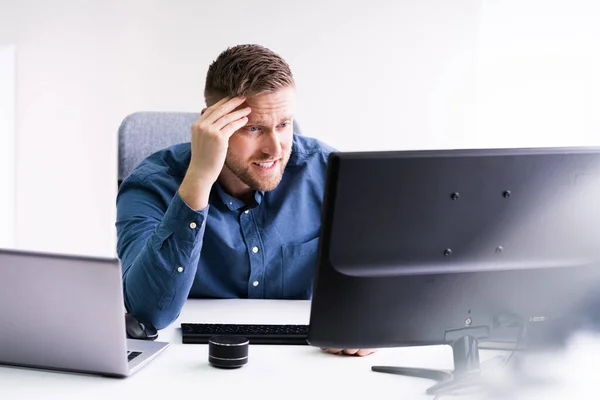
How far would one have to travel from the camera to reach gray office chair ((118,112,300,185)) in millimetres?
2205

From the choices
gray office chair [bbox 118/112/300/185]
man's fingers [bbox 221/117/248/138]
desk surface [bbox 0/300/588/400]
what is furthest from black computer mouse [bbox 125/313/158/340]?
gray office chair [bbox 118/112/300/185]

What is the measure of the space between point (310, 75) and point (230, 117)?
1.82 meters

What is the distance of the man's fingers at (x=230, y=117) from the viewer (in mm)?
1695

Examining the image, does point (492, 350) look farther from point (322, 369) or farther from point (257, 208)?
point (257, 208)

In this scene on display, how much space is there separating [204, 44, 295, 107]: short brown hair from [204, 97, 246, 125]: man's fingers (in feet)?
0.17

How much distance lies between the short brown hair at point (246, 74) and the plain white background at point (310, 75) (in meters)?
1.52

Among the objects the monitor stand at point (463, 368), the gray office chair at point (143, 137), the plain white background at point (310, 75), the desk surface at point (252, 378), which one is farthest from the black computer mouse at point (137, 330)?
the plain white background at point (310, 75)

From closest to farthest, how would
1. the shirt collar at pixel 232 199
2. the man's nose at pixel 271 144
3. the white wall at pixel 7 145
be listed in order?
the man's nose at pixel 271 144 < the shirt collar at pixel 232 199 < the white wall at pixel 7 145

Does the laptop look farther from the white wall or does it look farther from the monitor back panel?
the white wall

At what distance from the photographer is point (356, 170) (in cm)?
108

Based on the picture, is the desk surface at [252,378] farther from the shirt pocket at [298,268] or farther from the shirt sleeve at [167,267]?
the shirt pocket at [298,268]

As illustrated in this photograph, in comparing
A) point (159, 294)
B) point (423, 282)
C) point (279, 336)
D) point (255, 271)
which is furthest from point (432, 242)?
point (255, 271)

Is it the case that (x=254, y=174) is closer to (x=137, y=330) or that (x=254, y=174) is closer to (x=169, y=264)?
(x=169, y=264)

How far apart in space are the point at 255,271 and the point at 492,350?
2.12 ft
